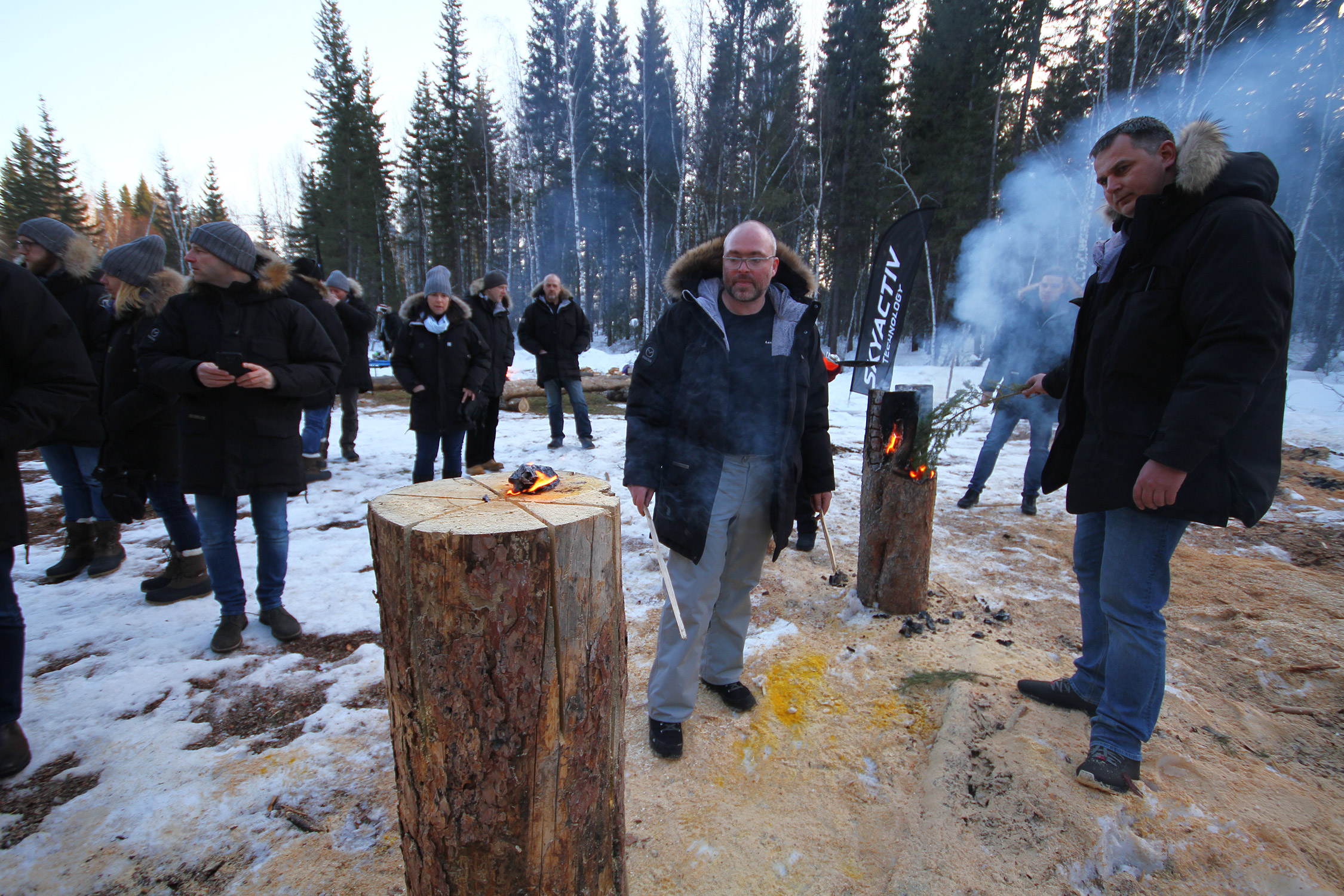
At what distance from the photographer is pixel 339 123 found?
24328 millimetres

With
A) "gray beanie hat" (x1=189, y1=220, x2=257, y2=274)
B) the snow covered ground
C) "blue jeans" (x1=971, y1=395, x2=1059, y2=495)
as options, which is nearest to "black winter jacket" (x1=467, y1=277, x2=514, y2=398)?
the snow covered ground

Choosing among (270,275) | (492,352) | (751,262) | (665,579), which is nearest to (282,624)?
(270,275)

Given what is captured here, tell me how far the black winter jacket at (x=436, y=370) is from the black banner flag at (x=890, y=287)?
491 cm

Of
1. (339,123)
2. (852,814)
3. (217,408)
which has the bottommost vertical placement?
(852,814)

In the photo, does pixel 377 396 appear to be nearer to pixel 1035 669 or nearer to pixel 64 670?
pixel 64 670

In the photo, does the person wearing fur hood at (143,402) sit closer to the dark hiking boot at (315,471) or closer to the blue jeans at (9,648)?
the blue jeans at (9,648)

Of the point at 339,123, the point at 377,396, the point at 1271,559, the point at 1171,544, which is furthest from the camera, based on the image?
the point at 339,123

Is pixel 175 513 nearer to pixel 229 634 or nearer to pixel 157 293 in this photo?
pixel 229 634

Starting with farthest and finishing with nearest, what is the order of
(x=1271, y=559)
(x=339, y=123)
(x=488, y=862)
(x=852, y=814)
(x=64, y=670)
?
(x=339, y=123) < (x=1271, y=559) < (x=64, y=670) < (x=852, y=814) < (x=488, y=862)

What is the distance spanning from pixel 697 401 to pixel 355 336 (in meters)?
6.03

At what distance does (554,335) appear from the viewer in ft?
24.7

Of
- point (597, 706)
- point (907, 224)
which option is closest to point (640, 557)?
point (597, 706)

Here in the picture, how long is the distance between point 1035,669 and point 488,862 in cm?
282

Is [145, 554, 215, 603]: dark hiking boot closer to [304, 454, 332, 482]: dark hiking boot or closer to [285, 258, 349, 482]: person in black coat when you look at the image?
[285, 258, 349, 482]: person in black coat
